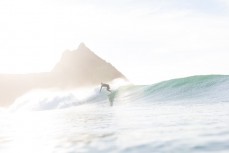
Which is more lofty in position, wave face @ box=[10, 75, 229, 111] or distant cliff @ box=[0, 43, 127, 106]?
distant cliff @ box=[0, 43, 127, 106]

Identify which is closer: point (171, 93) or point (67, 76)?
point (171, 93)

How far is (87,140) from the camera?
10.7m

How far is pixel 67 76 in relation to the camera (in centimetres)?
9431

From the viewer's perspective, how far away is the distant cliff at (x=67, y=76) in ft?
301

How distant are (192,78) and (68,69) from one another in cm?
6599

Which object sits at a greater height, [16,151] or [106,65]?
[106,65]

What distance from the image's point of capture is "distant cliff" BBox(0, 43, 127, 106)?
91750 millimetres

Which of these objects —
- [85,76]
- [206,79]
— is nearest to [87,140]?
[206,79]

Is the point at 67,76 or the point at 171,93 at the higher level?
the point at 67,76

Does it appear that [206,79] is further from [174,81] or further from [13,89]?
[13,89]

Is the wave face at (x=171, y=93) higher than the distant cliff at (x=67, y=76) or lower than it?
lower

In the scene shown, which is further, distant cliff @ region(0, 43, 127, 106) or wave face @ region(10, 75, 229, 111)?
distant cliff @ region(0, 43, 127, 106)

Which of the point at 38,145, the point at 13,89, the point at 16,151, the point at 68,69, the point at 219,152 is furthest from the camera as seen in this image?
the point at 68,69

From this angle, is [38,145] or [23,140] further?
[23,140]
